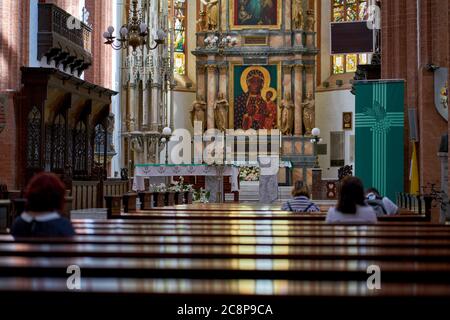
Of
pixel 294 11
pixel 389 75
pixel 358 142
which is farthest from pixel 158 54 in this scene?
pixel 358 142

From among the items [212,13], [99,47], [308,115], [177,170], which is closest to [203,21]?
[212,13]

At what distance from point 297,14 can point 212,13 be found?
364cm

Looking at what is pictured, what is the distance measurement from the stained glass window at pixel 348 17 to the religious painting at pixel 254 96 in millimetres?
2879

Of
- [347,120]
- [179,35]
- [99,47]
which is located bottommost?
[347,120]

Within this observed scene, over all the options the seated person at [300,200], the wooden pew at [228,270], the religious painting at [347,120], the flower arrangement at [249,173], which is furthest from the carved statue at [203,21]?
the wooden pew at [228,270]

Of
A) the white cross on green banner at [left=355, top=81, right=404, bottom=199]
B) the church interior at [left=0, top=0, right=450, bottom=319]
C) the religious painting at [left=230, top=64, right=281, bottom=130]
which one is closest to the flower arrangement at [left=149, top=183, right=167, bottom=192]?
the church interior at [left=0, top=0, right=450, bottom=319]

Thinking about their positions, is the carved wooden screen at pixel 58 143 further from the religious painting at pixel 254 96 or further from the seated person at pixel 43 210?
the religious painting at pixel 254 96

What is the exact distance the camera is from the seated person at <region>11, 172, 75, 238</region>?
5.16 metres

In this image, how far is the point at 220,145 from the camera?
112ft

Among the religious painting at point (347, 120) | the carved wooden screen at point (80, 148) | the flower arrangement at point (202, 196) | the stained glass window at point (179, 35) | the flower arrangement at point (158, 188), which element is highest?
the stained glass window at point (179, 35)

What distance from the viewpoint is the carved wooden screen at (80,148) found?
70.5 ft

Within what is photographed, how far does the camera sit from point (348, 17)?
36.0 meters

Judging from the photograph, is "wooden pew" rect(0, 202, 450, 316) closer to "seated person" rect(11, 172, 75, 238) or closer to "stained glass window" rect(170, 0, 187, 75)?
"seated person" rect(11, 172, 75, 238)
